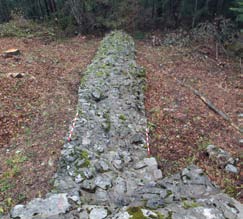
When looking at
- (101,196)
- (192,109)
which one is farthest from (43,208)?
(192,109)

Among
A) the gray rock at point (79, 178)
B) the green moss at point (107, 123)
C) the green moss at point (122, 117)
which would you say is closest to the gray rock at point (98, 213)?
the gray rock at point (79, 178)

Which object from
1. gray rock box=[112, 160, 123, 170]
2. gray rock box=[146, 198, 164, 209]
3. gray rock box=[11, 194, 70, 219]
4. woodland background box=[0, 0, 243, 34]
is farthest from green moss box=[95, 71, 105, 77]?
woodland background box=[0, 0, 243, 34]

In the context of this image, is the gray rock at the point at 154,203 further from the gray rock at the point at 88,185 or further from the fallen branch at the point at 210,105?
the fallen branch at the point at 210,105

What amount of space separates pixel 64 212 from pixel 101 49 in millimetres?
11477

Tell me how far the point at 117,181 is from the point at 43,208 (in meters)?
1.57

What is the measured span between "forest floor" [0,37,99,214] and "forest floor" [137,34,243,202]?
2.58 m

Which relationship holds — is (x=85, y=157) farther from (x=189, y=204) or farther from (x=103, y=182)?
(x=189, y=204)

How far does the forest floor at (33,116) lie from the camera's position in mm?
5496

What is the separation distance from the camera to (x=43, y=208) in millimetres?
4574

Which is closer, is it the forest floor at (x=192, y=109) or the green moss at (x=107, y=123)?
the forest floor at (x=192, y=109)

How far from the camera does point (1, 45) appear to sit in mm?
15195

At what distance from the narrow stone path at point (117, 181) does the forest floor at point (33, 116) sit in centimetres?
37

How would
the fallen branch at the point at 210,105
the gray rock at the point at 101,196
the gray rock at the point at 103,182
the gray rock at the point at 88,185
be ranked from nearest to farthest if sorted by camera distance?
the gray rock at the point at 101,196 → the gray rock at the point at 88,185 → the gray rock at the point at 103,182 → the fallen branch at the point at 210,105

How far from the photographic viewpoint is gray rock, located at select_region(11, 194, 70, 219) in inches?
175
